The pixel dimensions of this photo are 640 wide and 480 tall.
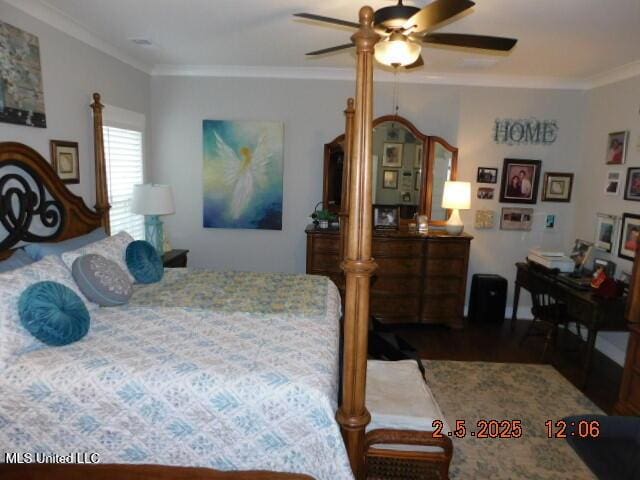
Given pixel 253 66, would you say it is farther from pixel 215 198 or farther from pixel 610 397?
pixel 610 397

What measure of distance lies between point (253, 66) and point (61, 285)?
303 centimetres

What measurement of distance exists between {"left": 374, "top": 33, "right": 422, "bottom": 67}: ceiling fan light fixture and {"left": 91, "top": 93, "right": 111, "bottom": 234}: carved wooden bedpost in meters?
2.34

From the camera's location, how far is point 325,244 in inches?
168

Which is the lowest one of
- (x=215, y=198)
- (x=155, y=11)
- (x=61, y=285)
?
(x=61, y=285)

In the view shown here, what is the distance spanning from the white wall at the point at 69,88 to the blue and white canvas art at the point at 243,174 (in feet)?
3.40

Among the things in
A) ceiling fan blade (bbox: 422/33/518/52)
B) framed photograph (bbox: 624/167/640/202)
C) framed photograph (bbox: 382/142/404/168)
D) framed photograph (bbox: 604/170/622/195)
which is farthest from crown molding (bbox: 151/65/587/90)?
ceiling fan blade (bbox: 422/33/518/52)

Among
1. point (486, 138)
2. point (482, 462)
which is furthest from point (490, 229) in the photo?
point (482, 462)

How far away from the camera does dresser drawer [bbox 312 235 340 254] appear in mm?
4262

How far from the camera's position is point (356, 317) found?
54.8 inches

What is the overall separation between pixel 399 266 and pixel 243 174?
1.95 m

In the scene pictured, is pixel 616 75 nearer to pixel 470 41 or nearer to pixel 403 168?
pixel 403 168

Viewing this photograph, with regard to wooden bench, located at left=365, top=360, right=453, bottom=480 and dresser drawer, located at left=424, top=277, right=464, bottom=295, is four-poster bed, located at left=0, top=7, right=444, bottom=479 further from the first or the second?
dresser drawer, located at left=424, top=277, right=464, bottom=295

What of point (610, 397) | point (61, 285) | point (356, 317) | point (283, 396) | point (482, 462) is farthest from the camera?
point (610, 397)

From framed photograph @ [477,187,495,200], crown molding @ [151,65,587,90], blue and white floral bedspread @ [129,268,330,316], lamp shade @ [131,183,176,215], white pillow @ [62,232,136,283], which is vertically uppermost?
crown molding @ [151,65,587,90]
